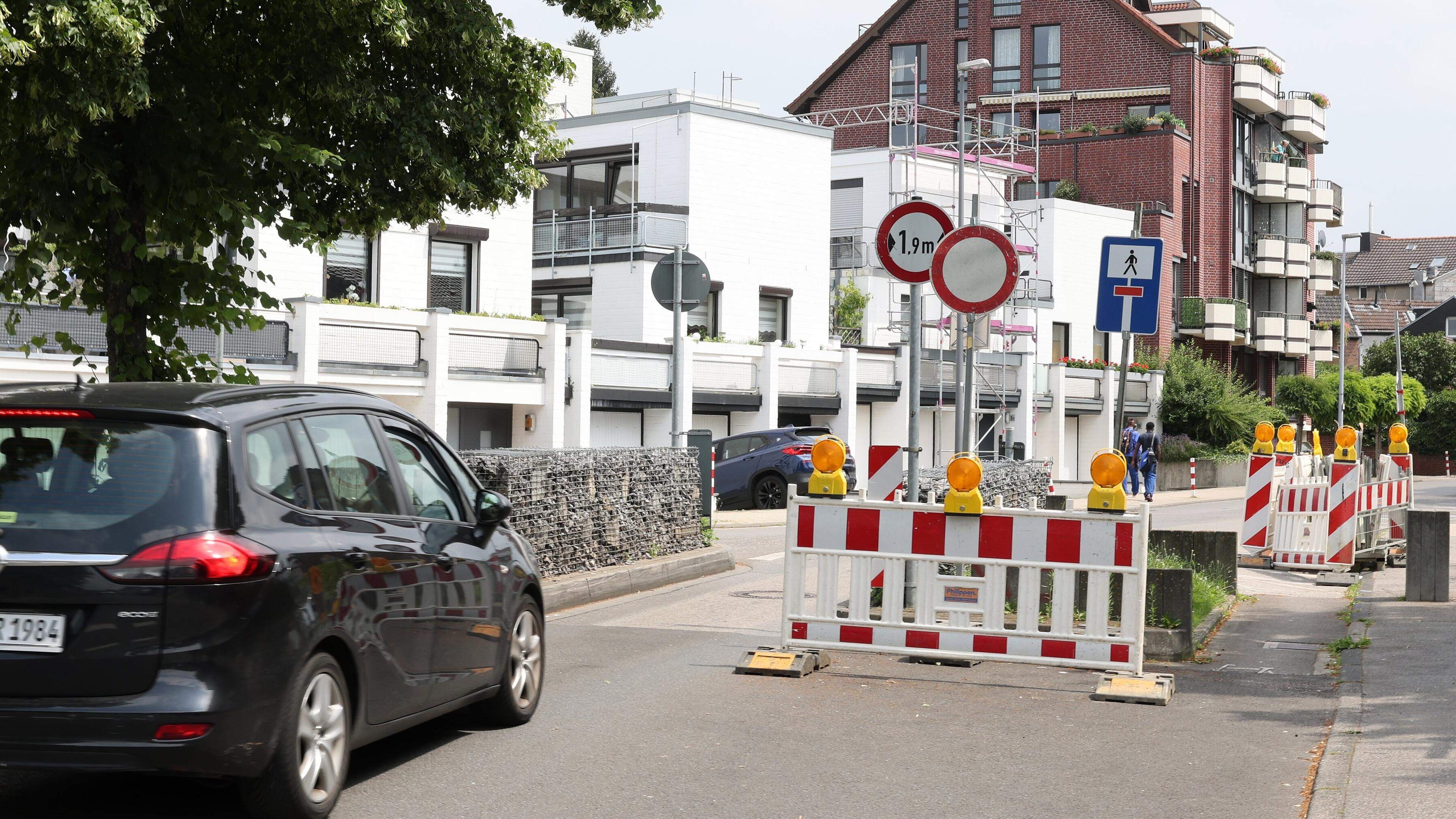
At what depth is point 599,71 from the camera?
76688mm

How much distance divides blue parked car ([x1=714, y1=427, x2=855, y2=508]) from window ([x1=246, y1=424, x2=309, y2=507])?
843 inches

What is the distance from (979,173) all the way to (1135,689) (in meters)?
41.9

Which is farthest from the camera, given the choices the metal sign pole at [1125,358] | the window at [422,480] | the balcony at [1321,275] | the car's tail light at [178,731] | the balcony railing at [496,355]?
the balcony at [1321,275]

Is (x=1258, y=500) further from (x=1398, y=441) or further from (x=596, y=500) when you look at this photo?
(x=596, y=500)

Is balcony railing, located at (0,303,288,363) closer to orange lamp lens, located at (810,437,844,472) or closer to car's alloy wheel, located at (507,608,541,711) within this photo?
orange lamp lens, located at (810,437,844,472)

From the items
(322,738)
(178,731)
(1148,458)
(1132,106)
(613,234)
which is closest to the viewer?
(178,731)

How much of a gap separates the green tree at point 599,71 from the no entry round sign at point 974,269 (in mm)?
63452

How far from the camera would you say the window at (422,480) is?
266 inches

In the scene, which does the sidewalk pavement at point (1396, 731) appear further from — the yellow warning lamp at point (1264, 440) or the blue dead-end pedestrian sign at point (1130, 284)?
the yellow warning lamp at point (1264, 440)

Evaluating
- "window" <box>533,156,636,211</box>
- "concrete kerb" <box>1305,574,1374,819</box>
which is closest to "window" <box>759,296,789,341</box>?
"window" <box>533,156,636,211</box>

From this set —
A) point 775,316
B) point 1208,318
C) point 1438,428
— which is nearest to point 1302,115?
point 1208,318

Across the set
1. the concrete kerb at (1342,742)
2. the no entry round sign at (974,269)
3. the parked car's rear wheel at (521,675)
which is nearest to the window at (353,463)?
the parked car's rear wheel at (521,675)

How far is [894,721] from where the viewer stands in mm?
7918

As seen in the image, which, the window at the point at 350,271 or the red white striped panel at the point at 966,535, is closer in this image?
the red white striped panel at the point at 966,535
